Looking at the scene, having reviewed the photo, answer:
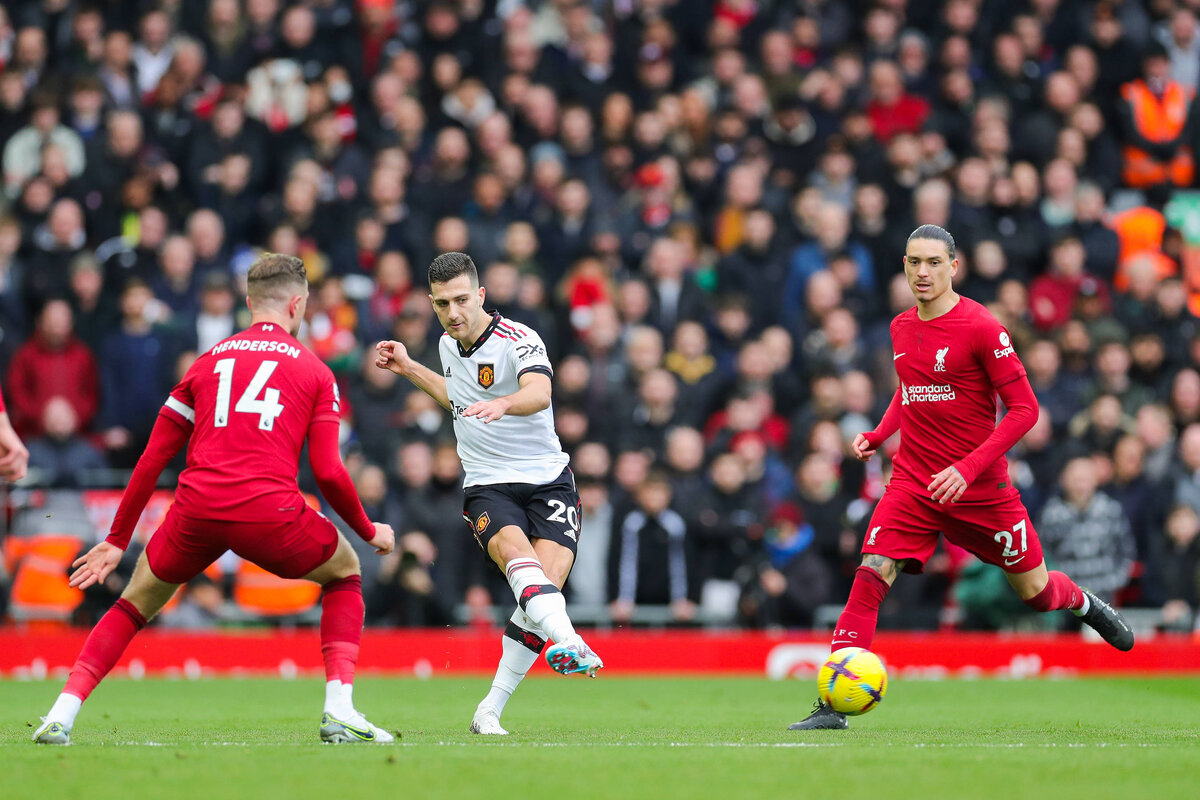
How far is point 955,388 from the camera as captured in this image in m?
9.11

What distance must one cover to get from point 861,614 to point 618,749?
187cm

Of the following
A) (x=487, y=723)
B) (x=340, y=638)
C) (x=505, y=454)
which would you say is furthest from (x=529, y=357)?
(x=487, y=723)

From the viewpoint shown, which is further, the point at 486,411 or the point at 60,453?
the point at 60,453

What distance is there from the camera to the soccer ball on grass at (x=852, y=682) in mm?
8555

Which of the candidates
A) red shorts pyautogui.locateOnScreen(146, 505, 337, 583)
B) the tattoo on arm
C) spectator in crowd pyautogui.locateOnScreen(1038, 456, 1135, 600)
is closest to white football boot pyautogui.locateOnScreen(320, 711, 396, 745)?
red shorts pyautogui.locateOnScreen(146, 505, 337, 583)

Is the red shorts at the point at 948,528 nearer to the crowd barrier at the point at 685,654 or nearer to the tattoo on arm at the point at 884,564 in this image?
the tattoo on arm at the point at 884,564

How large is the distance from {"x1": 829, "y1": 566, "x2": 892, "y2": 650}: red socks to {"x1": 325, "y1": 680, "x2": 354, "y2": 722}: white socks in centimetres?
272

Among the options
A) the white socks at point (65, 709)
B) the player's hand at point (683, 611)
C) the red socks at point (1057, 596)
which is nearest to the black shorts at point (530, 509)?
the white socks at point (65, 709)

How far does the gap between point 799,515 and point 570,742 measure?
23.3 ft

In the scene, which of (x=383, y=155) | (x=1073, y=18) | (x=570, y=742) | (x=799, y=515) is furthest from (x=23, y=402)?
(x=1073, y=18)

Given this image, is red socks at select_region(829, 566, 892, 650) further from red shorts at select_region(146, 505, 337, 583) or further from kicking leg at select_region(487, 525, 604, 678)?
red shorts at select_region(146, 505, 337, 583)

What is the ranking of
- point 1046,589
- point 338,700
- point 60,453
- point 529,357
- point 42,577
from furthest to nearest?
point 60,453
point 42,577
point 1046,589
point 529,357
point 338,700

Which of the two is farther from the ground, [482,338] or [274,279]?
[274,279]

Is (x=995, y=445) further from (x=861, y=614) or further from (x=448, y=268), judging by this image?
(x=448, y=268)
